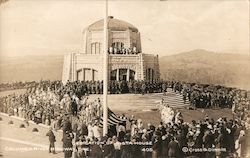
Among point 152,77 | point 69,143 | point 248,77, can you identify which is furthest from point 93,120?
point 248,77

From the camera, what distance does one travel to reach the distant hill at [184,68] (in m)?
4.46

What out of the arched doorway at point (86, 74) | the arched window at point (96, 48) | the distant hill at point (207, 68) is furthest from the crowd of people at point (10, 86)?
the distant hill at point (207, 68)

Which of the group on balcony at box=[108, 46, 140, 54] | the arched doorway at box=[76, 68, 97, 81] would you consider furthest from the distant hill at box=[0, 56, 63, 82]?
the group on balcony at box=[108, 46, 140, 54]

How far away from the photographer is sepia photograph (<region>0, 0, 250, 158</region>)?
14.6 feet

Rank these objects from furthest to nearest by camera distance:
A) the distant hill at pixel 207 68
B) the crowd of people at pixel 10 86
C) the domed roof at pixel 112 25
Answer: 1. the distant hill at pixel 207 68
2. the domed roof at pixel 112 25
3. the crowd of people at pixel 10 86

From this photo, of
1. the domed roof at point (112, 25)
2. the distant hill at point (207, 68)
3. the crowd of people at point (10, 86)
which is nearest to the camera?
the crowd of people at point (10, 86)

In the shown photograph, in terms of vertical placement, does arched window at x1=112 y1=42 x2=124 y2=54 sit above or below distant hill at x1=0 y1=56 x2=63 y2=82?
above

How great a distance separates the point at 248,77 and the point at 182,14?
0.87m

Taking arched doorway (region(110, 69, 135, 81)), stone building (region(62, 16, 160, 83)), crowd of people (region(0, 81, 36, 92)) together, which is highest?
stone building (region(62, 16, 160, 83))

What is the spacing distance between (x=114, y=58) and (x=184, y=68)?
0.67 meters

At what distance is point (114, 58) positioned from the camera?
181 inches

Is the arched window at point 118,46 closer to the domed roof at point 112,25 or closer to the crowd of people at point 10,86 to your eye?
the domed roof at point 112,25

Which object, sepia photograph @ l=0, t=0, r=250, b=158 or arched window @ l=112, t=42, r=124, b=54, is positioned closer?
sepia photograph @ l=0, t=0, r=250, b=158

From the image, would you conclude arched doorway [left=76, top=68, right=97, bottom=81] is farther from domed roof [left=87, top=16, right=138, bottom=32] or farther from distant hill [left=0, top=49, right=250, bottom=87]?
domed roof [left=87, top=16, right=138, bottom=32]
